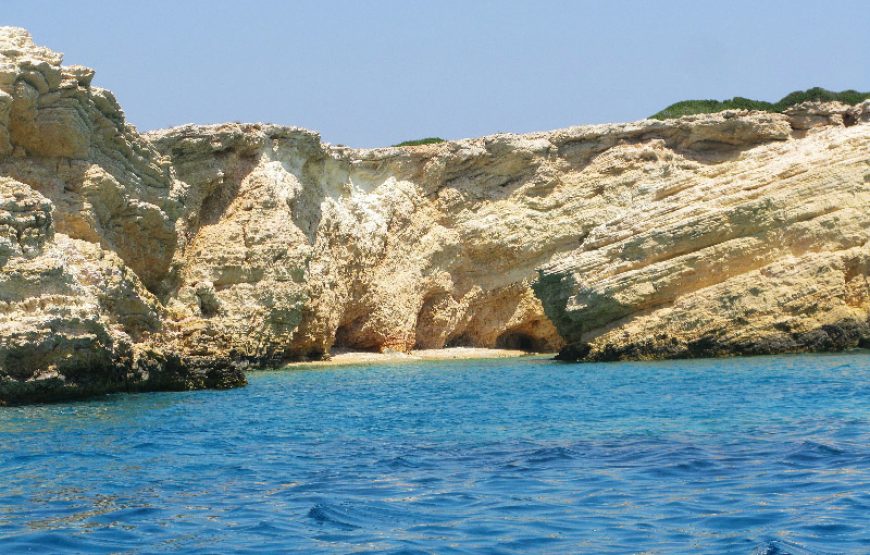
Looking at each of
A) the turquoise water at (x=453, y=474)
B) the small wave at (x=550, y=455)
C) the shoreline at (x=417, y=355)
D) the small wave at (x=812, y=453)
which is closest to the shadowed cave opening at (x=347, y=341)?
the shoreline at (x=417, y=355)

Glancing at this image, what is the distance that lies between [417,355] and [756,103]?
20.5 metres

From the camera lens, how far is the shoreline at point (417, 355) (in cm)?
4331

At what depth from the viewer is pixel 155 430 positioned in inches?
695

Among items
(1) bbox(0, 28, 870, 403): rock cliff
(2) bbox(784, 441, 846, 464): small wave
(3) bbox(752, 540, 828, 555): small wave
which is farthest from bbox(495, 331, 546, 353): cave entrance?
(3) bbox(752, 540, 828, 555): small wave

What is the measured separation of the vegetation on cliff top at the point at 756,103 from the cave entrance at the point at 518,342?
12.2m

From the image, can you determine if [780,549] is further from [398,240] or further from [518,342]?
[518,342]

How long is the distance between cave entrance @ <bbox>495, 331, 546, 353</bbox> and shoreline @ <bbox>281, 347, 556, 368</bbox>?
4.39 ft

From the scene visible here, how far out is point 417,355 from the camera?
46.9 metres

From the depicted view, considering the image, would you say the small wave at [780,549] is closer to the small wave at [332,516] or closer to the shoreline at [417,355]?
the small wave at [332,516]

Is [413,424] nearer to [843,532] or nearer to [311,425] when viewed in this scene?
Result: [311,425]

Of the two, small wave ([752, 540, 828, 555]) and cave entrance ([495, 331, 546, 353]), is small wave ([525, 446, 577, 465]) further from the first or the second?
cave entrance ([495, 331, 546, 353])

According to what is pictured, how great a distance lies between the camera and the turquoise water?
9219 millimetres

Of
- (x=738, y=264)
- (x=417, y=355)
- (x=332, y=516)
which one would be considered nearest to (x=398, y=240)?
(x=417, y=355)

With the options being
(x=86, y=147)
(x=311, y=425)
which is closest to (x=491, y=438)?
(x=311, y=425)
